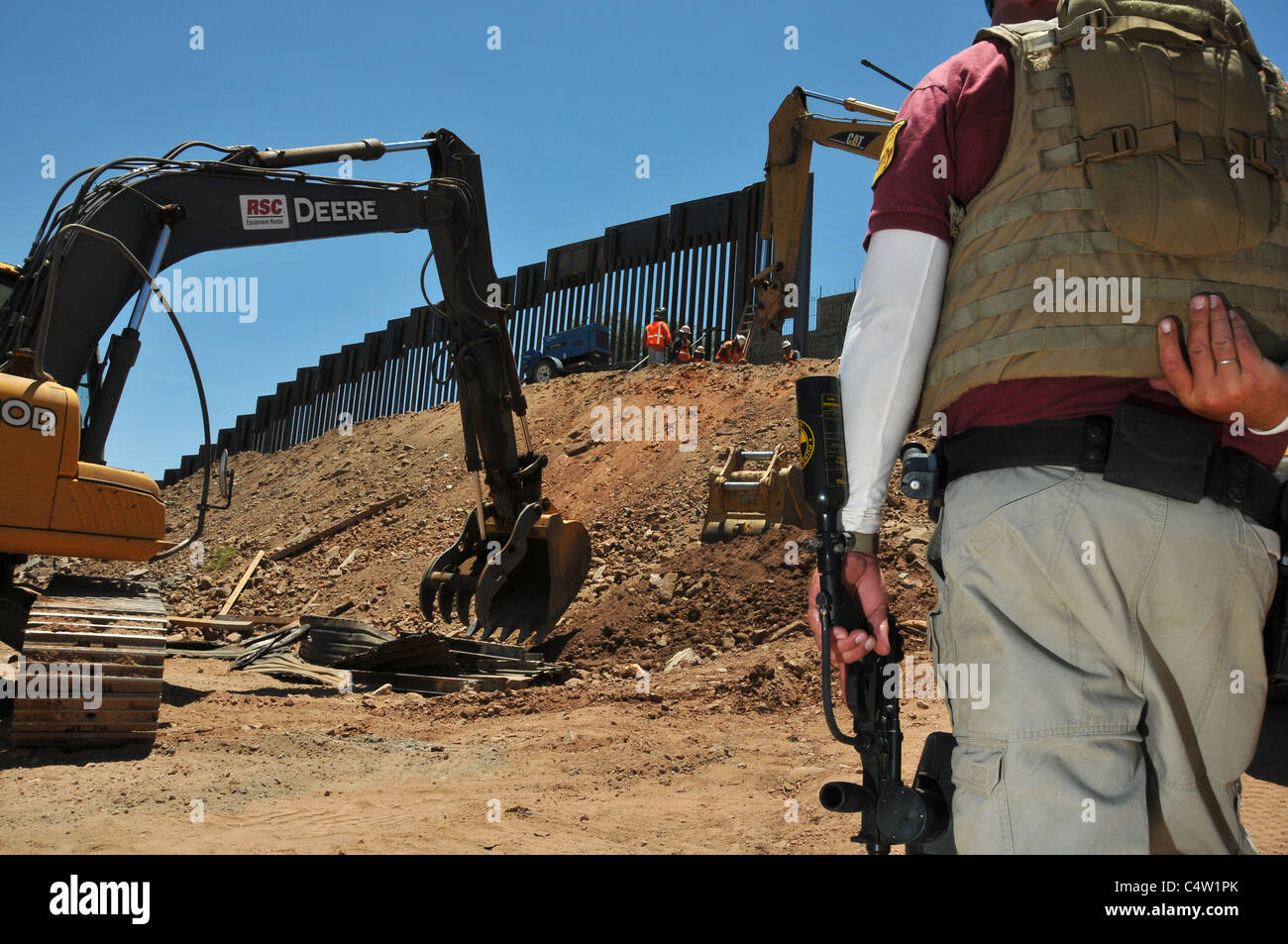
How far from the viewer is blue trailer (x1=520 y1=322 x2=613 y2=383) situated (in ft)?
73.5

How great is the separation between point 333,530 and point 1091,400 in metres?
17.3

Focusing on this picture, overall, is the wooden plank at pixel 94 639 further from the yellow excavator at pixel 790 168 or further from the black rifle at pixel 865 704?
the yellow excavator at pixel 790 168

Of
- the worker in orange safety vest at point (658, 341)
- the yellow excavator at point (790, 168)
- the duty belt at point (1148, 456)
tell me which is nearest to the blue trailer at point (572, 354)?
the worker in orange safety vest at point (658, 341)

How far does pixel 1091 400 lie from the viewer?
1761mm

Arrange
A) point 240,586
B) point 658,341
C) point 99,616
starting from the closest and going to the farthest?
point 99,616 < point 240,586 < point 658,341

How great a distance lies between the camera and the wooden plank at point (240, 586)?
50.1ft

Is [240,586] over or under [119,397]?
under

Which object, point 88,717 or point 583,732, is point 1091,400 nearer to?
point 583,732

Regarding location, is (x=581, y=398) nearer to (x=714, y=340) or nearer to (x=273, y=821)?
(x=714, y=340)

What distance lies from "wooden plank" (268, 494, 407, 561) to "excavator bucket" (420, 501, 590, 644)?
10122mm

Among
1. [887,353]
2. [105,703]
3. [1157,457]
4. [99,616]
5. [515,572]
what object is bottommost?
[105,703]

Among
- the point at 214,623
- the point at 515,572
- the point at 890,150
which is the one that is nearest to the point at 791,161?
the point at 515,572

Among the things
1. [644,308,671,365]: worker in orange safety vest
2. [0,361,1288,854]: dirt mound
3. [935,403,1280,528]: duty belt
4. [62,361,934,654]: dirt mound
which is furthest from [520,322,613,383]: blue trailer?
[935,403,1280,528]: duty belt

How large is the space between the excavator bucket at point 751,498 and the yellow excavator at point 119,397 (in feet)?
10.2
